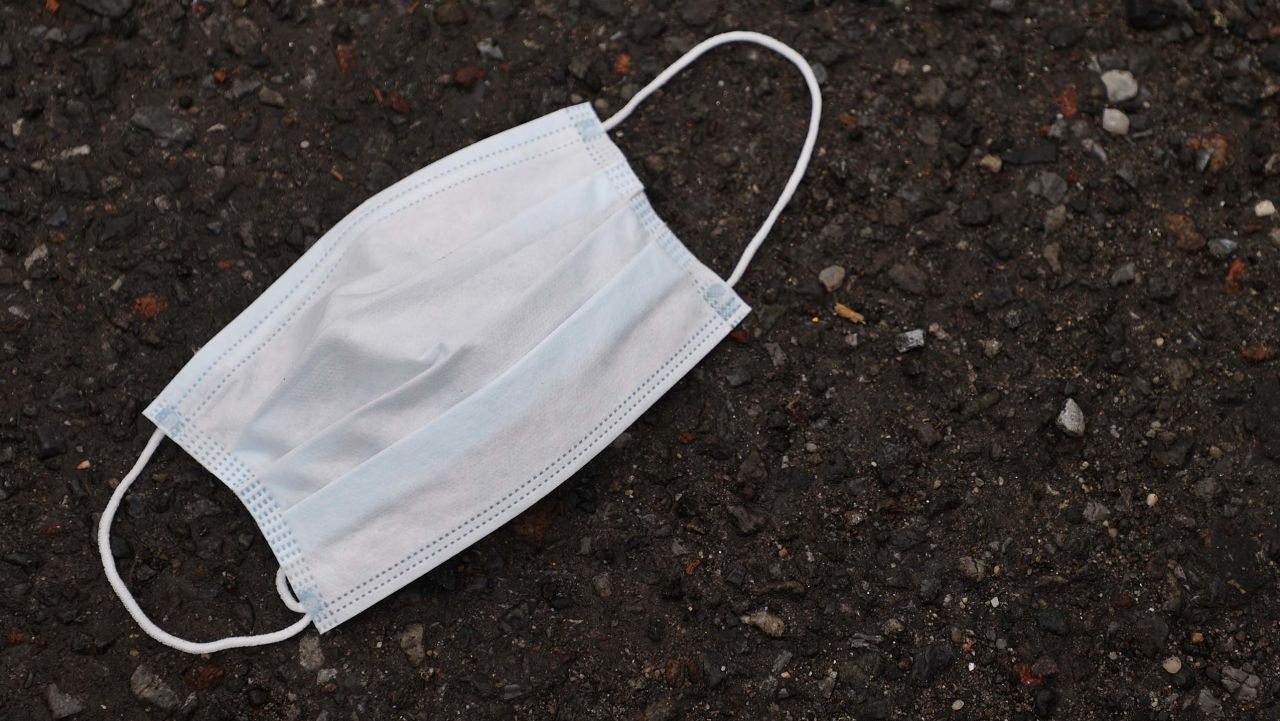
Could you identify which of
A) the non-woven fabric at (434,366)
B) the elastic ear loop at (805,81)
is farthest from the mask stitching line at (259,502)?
the elastic ear loop at (805,81)

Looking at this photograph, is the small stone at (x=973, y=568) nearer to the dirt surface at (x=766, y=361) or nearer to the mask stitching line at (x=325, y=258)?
the dirt surface at (x=766, y=361)

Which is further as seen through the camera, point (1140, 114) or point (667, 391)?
point (1140, 114)

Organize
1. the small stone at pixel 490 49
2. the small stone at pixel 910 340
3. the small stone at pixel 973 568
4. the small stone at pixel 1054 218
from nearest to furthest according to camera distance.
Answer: the small stone at pixel 973 568 → the small stone at pixel 910 340 → the small stone at pixel 1054 218 → the small stone at pixel 490 49

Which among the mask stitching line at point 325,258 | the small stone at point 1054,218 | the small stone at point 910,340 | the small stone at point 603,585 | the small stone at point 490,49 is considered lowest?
the small stone at point 603,585

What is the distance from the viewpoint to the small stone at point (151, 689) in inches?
85.6

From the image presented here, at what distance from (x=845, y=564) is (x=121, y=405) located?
1.64 meters

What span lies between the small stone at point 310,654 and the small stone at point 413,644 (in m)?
0.17

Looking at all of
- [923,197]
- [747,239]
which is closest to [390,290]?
[747,239]

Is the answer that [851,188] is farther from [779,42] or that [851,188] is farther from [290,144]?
[290,144]

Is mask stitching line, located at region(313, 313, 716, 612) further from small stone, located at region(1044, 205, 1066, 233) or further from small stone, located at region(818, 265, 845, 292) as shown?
small stone, located at region(1044, 205, 1066, 233)

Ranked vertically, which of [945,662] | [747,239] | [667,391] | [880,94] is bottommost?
[945,662]

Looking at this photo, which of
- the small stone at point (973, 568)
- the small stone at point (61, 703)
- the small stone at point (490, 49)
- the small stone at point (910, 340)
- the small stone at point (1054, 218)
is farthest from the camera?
the small stone at point (490, 49)

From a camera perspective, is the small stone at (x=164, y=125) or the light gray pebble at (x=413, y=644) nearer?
the light gray pebble at (x=413, y=644)

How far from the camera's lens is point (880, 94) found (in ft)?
8.64
